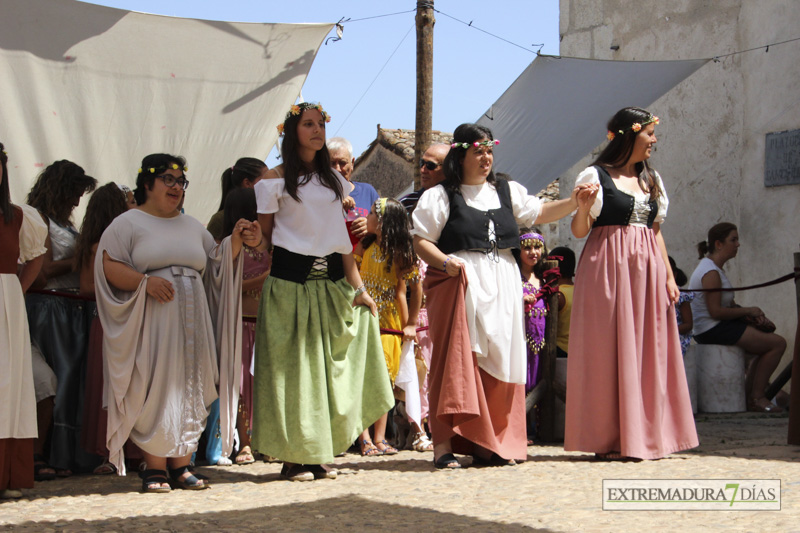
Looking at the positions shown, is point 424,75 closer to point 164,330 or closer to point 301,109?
point 301,109

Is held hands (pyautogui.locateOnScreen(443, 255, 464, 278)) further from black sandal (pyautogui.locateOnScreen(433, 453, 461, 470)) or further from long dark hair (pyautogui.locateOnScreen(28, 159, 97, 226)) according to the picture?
long dark hair (pyautogui.locateOnScreen(28, 159, 97, 226))

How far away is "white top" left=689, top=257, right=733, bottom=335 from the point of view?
917 centimetres

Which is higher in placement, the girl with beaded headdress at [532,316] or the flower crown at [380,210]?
the flower crown at [380,210]

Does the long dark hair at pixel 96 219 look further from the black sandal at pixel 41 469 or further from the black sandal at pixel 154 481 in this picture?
the black sandal at pixel 154 481

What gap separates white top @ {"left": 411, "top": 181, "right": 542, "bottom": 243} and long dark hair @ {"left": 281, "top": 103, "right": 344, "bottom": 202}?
51cm

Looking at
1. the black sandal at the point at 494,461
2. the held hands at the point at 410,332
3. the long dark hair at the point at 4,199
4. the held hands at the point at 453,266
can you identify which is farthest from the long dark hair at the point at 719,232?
the long dark hair at the point at 4,199

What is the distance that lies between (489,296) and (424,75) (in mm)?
8743

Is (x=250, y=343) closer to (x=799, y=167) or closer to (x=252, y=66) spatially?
(x=252, y=66)

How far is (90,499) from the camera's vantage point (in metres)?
4.88

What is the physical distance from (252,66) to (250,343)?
248cm

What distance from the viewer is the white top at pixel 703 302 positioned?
9.17 m

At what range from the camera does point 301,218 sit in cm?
538

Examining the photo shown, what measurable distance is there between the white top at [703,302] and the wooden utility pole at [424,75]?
17.7 feet

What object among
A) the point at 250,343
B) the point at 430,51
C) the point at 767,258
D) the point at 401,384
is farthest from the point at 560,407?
the point at 430,51
